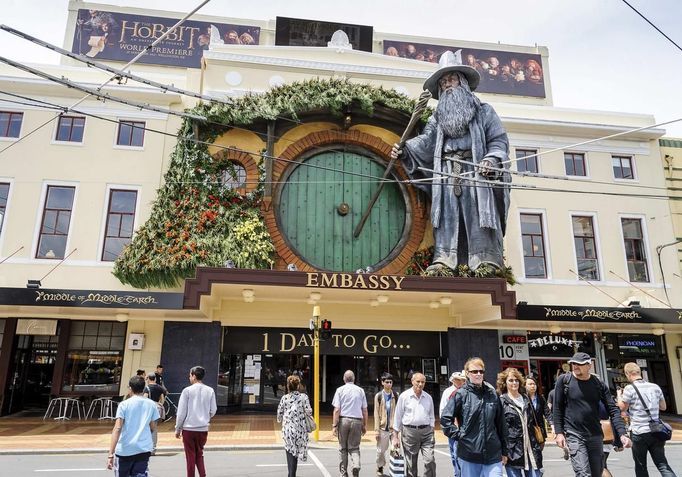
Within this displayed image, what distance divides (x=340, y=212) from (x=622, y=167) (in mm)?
12090

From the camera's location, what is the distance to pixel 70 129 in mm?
17750

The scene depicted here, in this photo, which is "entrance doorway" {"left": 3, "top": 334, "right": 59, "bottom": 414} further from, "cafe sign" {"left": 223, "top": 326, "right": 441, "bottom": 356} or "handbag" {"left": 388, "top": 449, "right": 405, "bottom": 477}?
"handbag" {"left": 388, "top": 449, "right": 405, "bottom": 477}

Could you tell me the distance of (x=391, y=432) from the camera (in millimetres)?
8648

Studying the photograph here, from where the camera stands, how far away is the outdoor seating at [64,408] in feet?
52.3

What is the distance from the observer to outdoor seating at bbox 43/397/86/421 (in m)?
15.9

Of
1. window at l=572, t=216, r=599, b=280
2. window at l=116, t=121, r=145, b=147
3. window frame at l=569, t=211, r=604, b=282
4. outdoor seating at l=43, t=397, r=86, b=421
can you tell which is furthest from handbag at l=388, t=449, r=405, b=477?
window at l=116, t=121, r=145, b=147

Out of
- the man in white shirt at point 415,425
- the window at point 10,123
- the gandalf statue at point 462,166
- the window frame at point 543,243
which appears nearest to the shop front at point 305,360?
the gandalf statue at point 462,166

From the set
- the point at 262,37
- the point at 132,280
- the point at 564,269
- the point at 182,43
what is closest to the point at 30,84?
the point at 132,280

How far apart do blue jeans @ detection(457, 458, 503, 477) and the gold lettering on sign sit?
9.13 metres

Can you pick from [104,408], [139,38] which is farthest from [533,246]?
[139,38]

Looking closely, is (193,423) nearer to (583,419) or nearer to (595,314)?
(583,419)

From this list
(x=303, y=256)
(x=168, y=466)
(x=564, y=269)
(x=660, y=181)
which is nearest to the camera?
(x=168, y=466)

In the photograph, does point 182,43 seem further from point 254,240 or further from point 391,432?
point 391,432

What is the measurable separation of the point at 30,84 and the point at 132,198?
17.5ft
